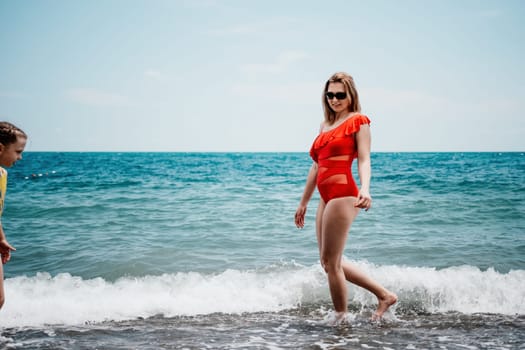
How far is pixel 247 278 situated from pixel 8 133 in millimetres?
3767

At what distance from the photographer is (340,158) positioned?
3648 millimetres

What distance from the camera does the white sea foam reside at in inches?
181

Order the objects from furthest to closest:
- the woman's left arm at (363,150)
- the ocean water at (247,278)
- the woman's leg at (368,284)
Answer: the woman's leg at (368,284)
the ocean water at (247,278)
the woman's left arm at (363,150)

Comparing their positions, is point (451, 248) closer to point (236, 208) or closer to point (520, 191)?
point (236, 208)

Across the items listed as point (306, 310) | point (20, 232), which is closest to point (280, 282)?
point (306, 310)

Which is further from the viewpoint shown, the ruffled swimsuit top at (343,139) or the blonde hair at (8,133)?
the ruffled swimsuit top at (343,139)

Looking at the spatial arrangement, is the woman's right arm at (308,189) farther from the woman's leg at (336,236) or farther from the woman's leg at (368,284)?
the woman's leg at (368,284)

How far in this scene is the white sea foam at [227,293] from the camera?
15.1 feet

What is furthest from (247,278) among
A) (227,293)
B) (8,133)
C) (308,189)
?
(8,133)

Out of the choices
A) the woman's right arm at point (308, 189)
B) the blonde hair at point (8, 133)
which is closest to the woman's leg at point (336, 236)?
the woman's right arm at point (308, 189)

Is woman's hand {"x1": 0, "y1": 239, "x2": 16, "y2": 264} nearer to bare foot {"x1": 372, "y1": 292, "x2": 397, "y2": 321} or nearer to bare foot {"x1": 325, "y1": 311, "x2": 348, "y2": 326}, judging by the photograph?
bare foot {"x1": 325, "y1": 311, "x2": 348, "y2": 326}

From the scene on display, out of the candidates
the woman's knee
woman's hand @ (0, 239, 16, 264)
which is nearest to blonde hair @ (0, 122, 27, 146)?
woman's hand @ (0, 239, 16, 264)

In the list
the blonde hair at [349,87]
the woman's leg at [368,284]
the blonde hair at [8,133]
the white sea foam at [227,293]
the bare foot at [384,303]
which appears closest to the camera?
the blonde hair at [8,133]

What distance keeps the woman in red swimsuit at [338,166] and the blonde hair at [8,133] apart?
2379 millimetres
